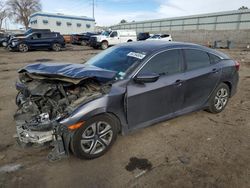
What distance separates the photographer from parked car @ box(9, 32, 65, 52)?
17.8 meters

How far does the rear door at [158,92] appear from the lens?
3.19 meters

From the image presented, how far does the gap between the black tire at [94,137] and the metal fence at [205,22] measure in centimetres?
2895

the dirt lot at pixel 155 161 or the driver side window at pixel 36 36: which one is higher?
the driver side window at pixel 36 36

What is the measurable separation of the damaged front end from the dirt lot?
34cm

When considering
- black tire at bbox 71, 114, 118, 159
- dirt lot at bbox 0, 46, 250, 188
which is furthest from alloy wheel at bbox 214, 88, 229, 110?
black tire at bbox 71, 114, 118, 159

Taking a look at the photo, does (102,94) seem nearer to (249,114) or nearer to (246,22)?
(249,114)

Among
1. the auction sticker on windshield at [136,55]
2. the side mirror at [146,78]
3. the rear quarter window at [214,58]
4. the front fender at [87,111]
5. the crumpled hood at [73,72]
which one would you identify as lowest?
the front fender at [87,111]

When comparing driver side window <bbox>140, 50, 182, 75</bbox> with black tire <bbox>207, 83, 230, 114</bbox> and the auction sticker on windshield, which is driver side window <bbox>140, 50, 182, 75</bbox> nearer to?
the auction sticker on windshield

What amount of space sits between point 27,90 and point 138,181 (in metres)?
2.16

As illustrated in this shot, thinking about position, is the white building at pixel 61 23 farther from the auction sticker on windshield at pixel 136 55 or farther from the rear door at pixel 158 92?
the rear door at pixel 158 92

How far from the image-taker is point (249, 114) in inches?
188

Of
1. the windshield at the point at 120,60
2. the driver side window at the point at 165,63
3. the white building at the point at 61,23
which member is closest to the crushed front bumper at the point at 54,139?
the windshield at the point at 120,60

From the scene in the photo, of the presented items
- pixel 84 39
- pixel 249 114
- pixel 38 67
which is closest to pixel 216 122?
pixel 249 114

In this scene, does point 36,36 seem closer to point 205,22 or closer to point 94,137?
point 94,137
